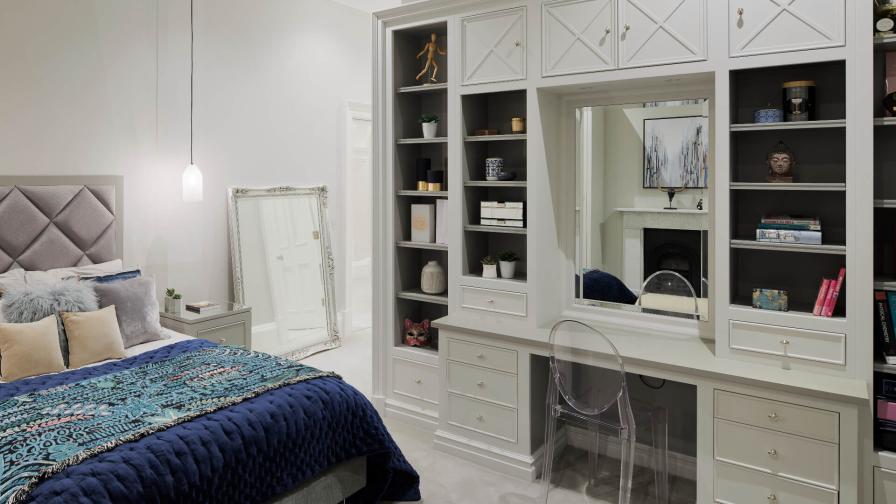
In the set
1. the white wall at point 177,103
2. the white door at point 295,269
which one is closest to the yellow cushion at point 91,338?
the white wall at point 177,103

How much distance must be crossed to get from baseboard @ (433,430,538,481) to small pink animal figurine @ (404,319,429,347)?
588 millimetres

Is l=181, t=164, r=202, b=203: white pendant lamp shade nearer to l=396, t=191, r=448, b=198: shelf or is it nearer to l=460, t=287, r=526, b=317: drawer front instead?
l=396, t=191, r=448, b=198: shelf

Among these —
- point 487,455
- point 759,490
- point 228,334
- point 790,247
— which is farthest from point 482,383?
point 228,334

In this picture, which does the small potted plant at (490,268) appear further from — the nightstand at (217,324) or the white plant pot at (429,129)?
the nightstand at (217,324)

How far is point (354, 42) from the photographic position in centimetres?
548

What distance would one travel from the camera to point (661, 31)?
2.70 metres

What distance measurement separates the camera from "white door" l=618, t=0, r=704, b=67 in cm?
261

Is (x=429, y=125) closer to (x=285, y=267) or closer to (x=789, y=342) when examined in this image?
(x=285, y=267)

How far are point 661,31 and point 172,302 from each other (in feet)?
10.7

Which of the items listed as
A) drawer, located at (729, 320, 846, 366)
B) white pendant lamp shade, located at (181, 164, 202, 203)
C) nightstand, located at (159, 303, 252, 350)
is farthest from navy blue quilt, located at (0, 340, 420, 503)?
drawer, located at (729, 320, 846, 366)

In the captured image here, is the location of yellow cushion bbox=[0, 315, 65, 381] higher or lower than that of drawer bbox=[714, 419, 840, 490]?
higher

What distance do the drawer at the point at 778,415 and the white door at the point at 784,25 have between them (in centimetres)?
139

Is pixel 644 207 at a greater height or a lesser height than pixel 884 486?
greater

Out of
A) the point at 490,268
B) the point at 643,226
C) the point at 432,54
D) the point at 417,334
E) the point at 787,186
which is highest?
the point at 432,54
